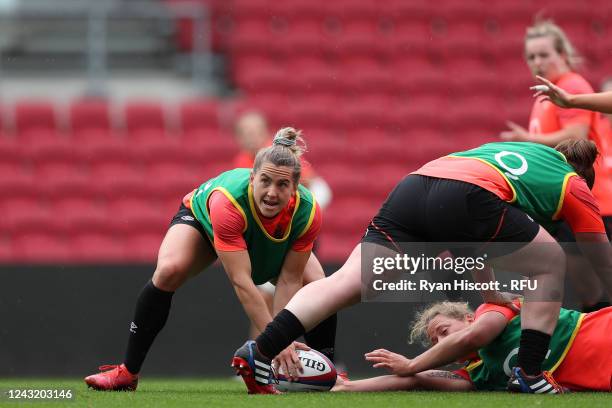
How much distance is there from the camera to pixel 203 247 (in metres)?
Result: 4.82

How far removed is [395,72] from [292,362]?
575 centimetres

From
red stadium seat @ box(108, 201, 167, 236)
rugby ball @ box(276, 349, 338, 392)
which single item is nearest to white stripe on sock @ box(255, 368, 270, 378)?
rugby ball @ box(276, 349, 338, 392)

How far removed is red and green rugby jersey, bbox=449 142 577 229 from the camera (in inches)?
167

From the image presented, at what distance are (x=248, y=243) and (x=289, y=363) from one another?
1.81 feet

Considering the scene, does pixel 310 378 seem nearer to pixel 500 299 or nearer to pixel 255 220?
pixel 255 220

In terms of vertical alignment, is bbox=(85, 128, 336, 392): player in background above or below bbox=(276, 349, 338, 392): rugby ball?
above

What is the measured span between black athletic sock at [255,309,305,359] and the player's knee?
68cm

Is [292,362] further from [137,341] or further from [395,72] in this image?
[395,72]

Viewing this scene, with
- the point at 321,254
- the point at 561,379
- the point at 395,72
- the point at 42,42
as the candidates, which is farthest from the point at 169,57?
the point at 561,379

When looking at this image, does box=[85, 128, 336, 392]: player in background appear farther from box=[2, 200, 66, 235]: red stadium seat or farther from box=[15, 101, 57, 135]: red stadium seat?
box=[15, 101, 57, 135]: red stadium seat

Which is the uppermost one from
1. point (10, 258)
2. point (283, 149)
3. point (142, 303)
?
point (283, 149)

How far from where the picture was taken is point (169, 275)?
185 inches

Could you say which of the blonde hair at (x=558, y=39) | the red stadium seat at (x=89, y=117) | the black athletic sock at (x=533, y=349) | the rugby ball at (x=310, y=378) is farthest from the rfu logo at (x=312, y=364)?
the red stadium seat at (x=89, y=117)

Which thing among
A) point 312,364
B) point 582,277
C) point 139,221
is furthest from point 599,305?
point 139,221
